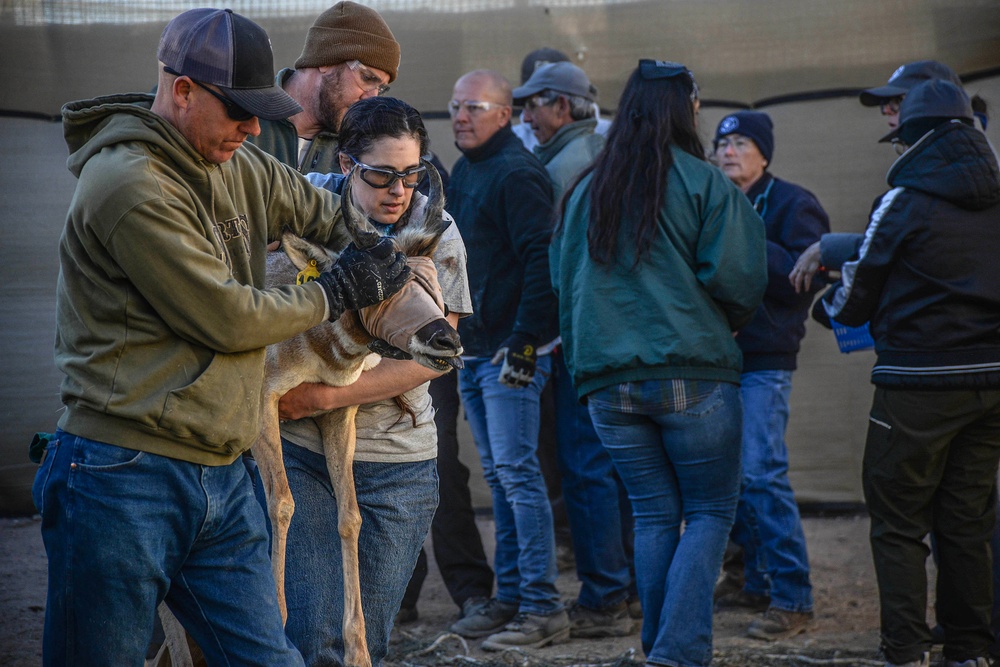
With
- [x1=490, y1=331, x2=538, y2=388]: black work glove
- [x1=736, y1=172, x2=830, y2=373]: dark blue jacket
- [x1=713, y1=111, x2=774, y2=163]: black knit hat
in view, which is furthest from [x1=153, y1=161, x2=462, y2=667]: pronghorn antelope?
[x1=713, y1=111, x2=774, y2=163]: black knit hat

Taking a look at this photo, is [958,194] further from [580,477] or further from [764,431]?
[580,477]

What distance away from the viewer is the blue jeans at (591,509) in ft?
15.7

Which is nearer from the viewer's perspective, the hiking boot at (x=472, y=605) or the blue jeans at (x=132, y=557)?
the blue jeans at (x=132, y=557)

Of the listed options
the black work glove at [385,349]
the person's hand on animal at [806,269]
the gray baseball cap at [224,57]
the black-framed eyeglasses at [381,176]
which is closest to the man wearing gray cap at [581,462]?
the person's hand on animal at [806,269]

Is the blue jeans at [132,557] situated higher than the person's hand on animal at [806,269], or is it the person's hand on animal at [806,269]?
the person's hand on animal at [806,269]

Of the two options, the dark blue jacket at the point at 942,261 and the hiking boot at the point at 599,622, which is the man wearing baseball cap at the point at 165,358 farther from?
the hiking boot at the point at 599,622

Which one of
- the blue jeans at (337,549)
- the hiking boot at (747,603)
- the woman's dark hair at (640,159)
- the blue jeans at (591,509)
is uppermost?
the woman's dark hair at (640,159)

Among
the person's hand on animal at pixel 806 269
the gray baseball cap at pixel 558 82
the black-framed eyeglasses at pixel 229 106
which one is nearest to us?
the black-framed eyeglasses at pixel 229 106

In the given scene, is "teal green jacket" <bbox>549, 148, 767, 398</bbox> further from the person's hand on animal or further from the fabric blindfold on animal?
the fabric blindfold on animal

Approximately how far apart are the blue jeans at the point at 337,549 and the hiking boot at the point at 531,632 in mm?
1756

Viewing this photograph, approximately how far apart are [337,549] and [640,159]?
1847 mm

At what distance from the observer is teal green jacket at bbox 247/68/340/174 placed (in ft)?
9.90

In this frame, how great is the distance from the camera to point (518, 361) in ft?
14.4

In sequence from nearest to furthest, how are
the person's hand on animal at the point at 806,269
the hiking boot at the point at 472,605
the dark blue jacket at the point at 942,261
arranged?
the dark blue jacket at the point at 942,261 < the person's hand on animal at the point at 806,269 < the hiking boot at the point at 472,605
